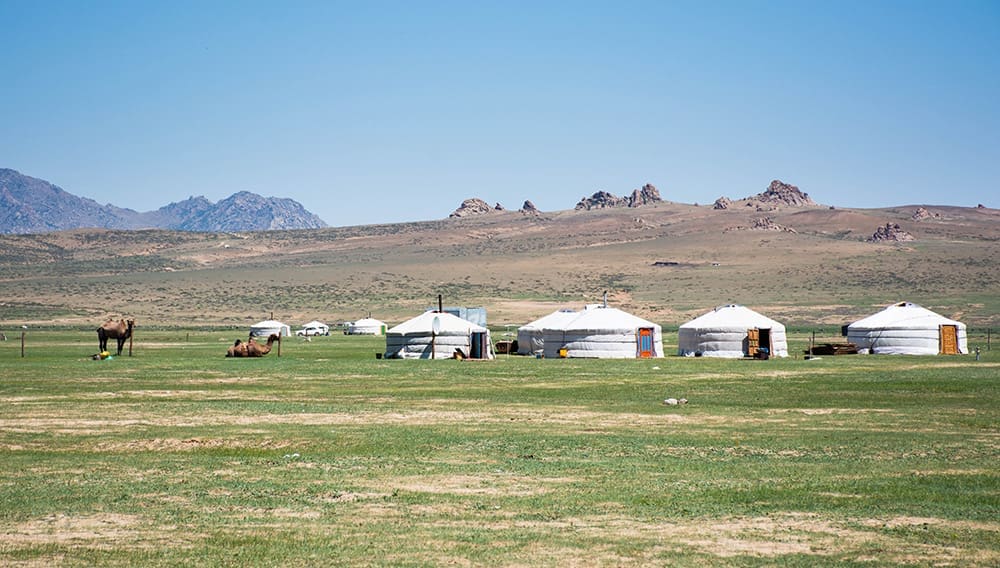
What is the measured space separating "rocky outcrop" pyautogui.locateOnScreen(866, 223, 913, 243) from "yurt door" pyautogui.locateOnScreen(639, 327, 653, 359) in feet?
369

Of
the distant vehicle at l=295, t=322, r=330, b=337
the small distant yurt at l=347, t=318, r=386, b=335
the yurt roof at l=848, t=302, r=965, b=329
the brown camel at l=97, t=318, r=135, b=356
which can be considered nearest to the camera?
the brown camel at l=97, t=318, r=135, b=356

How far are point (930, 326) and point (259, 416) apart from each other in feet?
116

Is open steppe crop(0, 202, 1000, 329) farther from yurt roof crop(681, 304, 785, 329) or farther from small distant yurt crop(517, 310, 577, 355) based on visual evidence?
yurt roof crop(681, 304, 785, 329)

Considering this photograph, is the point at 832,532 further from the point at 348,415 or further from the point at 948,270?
the point at 948,270

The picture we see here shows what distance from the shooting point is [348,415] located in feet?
74.8

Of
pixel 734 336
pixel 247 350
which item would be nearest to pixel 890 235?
pixel 734 336

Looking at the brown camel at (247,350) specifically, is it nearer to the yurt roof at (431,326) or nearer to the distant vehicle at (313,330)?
the yurt roof at (431,326)

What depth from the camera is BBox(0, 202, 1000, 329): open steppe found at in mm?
103812

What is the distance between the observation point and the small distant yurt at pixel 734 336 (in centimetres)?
4794

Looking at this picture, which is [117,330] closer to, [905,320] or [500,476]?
[905,320]

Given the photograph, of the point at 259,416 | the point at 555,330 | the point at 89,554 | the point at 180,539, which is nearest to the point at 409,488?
the point at 180,539

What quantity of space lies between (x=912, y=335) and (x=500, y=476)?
39.2m

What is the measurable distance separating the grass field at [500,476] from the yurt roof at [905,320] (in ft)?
66.7

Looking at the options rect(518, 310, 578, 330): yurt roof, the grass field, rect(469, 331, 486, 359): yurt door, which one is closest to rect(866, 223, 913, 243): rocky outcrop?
rect(518, 310, 578, 330): yurt roof
